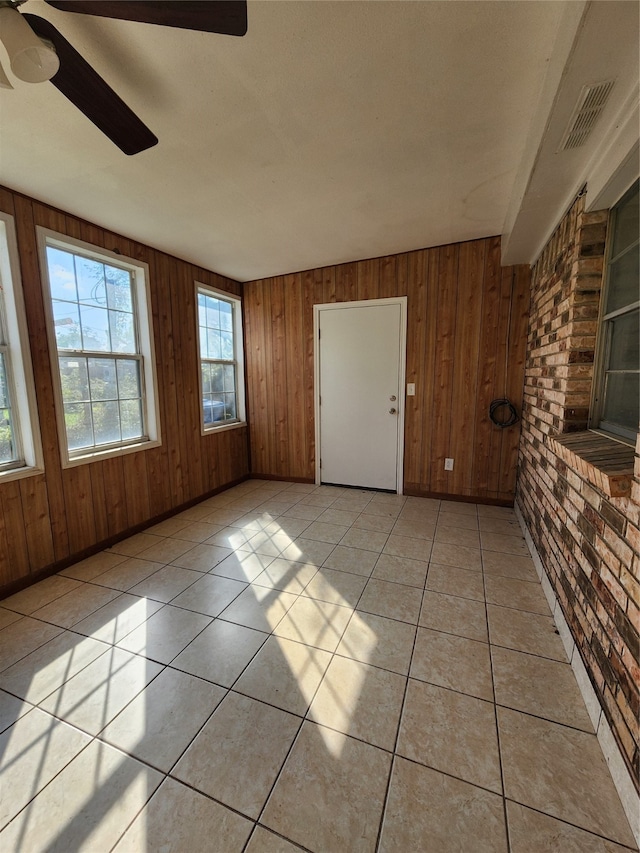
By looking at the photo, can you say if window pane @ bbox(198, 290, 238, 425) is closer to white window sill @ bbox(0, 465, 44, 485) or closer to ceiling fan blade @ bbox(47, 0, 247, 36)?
white window sill @ bbox(0, 465, 44, 485)

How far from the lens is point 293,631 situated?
1.81 m

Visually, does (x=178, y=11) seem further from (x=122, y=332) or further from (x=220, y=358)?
(x=220, y=358)

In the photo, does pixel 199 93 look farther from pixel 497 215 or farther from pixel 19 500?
pixel 19 500

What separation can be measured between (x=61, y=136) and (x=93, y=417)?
1.74 metres

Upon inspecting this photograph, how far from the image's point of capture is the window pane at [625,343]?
151 cm

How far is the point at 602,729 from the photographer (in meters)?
1.24

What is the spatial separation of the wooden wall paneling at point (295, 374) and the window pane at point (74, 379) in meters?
2.10

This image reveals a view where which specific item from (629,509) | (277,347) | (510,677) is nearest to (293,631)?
(510,677)

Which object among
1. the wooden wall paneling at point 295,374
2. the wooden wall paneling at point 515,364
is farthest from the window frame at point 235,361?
the wooden wall paneling at point 515,364

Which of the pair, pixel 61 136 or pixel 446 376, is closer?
pixel 61 136

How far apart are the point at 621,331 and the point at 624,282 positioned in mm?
224

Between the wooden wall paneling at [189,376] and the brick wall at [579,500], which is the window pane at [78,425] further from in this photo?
the brick wall at [579,500]

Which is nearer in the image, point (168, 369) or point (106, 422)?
point (106, 422)

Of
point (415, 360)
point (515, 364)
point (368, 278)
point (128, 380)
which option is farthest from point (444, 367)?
point (128, 380)
